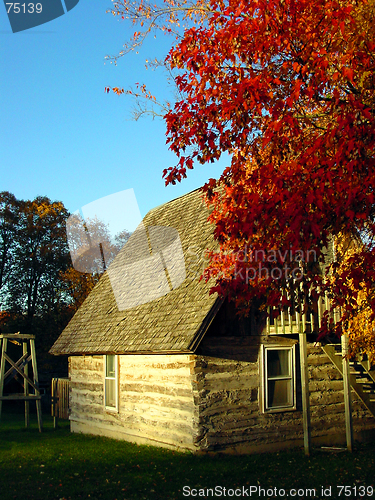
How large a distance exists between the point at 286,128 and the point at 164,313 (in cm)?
651

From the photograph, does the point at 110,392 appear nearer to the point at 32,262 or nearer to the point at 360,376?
the point at 360,376

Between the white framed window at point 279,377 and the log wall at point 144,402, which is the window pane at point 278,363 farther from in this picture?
the log wall at point 144,402

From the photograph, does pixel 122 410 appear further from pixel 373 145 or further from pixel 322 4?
pixel 322 4

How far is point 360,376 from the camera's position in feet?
43.7

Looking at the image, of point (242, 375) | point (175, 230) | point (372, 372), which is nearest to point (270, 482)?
point (242, 375)

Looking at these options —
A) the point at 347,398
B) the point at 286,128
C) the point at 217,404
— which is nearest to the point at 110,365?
the point at 217,404

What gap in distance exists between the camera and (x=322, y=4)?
23.7ft

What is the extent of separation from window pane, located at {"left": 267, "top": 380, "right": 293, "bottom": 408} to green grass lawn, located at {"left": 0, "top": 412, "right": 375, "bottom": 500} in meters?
1.19

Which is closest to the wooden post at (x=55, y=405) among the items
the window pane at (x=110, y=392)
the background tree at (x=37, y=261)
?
the window pane at (x=110, y=392)

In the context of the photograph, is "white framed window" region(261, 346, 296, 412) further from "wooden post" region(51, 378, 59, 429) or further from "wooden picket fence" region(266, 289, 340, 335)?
"wooden post" region(51, 378, 59, 429)

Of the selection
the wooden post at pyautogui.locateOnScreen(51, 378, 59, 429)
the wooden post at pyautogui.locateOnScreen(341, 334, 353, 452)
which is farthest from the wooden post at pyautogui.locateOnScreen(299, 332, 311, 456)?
the wooden post at pyautogui.locateOnScreen(51, 378, 59, 429)

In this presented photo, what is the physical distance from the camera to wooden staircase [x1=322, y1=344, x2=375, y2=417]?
12641 mm

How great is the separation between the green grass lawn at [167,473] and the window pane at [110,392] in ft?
7.17

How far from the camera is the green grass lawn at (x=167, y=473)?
329 inches
